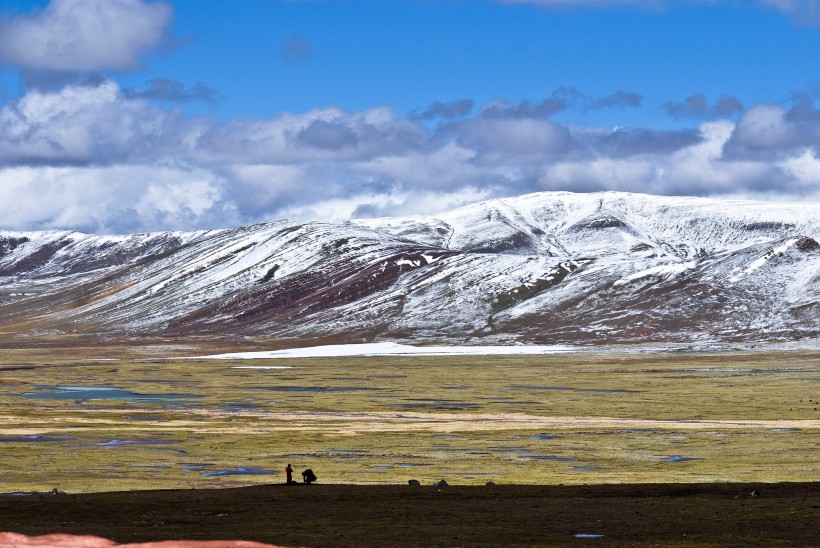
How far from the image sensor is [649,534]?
35531 millimetres

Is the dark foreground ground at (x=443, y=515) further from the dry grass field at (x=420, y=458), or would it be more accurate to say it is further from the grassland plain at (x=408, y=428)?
the grassland plain at (x=408, y=428)

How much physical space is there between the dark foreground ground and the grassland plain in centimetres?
901

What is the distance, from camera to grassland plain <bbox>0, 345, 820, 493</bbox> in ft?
204

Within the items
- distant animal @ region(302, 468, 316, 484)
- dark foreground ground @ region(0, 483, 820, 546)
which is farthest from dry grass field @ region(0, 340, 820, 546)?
distant animal @ region(302, 468, 316, 484)

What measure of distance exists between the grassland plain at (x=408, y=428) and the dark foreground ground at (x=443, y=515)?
9.01m

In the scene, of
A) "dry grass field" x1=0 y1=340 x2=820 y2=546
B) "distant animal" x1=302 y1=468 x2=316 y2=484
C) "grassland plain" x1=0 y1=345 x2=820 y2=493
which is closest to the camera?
"dry grass field" x1=0 y1=340 x2=820 y2=546

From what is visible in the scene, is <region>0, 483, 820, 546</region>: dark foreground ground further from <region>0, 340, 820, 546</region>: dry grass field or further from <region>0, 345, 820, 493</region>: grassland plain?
<region>0, 345, 820, 493</region>: grassland plain

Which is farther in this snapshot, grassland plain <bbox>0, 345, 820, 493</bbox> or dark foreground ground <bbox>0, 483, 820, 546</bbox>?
grassland plain <bbox>0, 345, 820, 493</bbox>

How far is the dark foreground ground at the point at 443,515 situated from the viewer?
34.9 metres

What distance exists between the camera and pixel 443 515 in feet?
133

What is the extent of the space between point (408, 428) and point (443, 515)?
5085 cm

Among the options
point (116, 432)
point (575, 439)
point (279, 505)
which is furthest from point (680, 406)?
point (279, 505)

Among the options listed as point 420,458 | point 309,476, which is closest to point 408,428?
point 420,458

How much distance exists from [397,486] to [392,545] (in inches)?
663
